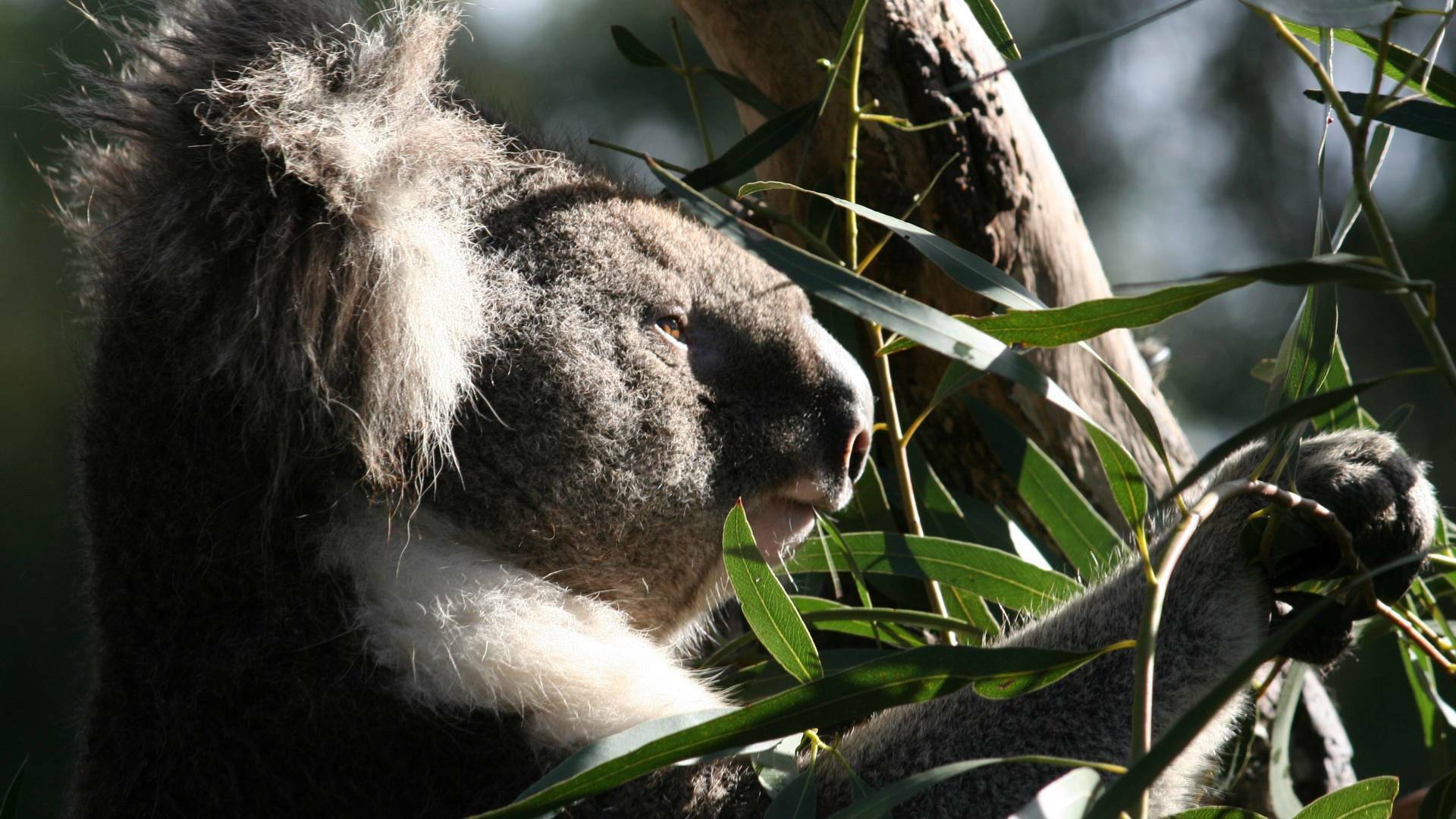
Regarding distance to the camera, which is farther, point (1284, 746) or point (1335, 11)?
point (1284, 746)

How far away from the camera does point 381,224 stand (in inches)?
65.4

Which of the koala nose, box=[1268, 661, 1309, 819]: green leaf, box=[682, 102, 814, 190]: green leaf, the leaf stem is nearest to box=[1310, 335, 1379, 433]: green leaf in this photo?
box=[1268, 661, 1309, 819]: green leaf

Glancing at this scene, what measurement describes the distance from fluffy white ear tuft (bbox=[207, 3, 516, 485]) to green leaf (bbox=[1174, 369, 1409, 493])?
1.11m

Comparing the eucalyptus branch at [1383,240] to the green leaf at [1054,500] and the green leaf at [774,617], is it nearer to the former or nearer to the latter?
the green leaf at [774,617]

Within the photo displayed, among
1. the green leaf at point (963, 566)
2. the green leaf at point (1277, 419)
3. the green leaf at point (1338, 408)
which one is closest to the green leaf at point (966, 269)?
the green leaf at point (1277, 419)

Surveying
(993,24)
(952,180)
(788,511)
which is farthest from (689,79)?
(788,511)

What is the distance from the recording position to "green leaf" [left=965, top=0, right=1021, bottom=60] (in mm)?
1861

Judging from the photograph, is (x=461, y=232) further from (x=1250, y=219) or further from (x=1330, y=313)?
(x=1250, y=219)

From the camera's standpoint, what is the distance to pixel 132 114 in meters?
1.68

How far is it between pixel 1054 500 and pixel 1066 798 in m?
1.19

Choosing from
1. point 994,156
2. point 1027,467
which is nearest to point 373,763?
point 1027,467

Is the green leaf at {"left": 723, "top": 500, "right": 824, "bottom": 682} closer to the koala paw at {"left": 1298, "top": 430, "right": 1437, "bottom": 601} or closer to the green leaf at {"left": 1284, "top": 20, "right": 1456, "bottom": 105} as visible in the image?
the koala paw at {"left": 1298, "top": 430, "right": 1437, "bottom": 601}

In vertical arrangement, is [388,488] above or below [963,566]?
above

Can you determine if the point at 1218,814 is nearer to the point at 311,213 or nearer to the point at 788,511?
the point at 788,511
